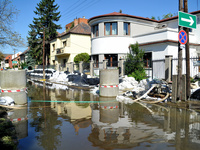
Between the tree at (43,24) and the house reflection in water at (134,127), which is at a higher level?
the tree at (43,24)

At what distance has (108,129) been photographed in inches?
213

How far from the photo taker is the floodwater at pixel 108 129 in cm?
436

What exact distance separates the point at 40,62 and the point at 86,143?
152 ft

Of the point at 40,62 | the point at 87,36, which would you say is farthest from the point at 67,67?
the point at 40,62

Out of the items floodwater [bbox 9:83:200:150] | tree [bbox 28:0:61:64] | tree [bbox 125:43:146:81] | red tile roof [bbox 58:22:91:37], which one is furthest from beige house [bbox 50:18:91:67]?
floodwater [bbox 9:83:200:150]

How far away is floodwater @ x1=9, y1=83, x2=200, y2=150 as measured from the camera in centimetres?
436

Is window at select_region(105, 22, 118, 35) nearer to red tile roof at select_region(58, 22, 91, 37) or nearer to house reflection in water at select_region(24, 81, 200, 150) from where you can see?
red tile roof at select_region(58, 22, 91, 37)

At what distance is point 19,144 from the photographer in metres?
4.44

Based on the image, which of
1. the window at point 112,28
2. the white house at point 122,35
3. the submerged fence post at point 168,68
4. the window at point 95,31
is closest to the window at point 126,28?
the white house at point 122,35

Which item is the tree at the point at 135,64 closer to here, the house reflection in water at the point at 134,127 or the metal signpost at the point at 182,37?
the metal signpost at the point at 182,37

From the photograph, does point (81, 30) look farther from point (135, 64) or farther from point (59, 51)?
point (135, 64)

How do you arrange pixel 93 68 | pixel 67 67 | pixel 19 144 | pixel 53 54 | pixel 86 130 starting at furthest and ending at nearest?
1. pixel 53 54
2. pixel 67 67
3. pixel 93 68
4. pixel 86 130
5. pixel 19 144

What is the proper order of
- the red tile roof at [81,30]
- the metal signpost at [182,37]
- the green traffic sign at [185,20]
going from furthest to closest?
the red tile roof at [81,30], the metal signpost at [182,37], the green traffic sign at [185,20]

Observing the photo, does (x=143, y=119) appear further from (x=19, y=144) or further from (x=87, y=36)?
(x=87, y=36)
